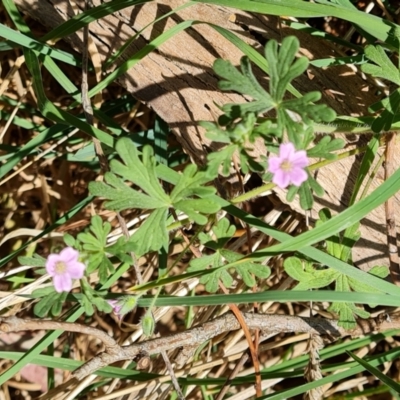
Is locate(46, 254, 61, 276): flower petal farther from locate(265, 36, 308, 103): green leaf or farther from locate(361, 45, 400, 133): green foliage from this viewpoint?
locate(361, 45, 400, 133): green foliage

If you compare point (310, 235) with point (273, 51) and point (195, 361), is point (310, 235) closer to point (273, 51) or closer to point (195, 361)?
point (273, 51)

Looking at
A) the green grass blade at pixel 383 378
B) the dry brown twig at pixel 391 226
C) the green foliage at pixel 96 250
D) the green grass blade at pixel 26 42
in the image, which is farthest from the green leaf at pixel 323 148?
the green grass blade at pixel 26 42

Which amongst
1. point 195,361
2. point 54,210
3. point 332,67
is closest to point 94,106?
point 54,210

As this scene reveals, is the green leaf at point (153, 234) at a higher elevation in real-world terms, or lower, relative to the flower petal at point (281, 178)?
lower

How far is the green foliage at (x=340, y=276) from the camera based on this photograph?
1.82 meters

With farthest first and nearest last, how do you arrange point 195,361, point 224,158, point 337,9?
1. point 195,361
2. point 337,9
3. point 224,158

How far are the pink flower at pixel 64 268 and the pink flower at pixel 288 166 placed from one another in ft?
1.83

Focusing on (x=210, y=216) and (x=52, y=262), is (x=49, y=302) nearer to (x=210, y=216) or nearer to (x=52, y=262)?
(x=52, y=262)

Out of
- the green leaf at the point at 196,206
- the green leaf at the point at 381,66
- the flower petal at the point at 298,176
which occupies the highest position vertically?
the green leaf at the point at 381,66

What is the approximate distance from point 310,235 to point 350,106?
61 cm

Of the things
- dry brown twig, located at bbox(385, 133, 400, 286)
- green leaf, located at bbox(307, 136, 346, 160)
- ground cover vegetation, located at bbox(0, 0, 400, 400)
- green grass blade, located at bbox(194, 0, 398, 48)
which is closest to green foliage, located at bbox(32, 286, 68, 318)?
ground cover vegetation, located at bbox(0, 0, 400, 400)

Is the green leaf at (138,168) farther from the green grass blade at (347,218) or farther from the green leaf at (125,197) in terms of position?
the green grass blade at (347,218)

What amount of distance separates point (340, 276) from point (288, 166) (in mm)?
553

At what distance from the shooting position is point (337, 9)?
1.79 metres
